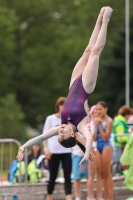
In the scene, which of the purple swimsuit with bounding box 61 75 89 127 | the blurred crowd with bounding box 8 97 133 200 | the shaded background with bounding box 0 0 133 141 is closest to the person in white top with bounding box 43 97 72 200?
the blurred crowd with bounding box 8 97 133 200

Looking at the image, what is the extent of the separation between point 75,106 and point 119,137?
471 cm

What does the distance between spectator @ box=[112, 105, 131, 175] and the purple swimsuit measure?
14.7ft

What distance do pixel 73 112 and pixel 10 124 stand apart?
27.0m

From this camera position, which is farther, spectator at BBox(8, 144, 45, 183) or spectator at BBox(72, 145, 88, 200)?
spectator at BBox(8, 144, 45, 183)

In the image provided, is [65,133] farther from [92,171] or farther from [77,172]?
[77,172]

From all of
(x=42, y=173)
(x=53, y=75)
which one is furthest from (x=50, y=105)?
(x=42, y=173)

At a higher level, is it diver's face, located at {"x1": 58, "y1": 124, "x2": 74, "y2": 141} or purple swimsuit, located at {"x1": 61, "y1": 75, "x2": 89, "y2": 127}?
purple swimsuit, located at {"x1": 61, "y1": 75, "x2": 89, "y2": 127}

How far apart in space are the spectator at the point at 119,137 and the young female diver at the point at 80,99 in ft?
14.2

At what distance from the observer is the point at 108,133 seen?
42.3 ft

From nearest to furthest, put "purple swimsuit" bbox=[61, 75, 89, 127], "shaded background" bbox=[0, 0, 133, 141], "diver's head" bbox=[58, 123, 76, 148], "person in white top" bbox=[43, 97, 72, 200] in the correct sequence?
"diver's head" bbox=[58, 123, 76, 148] < "purple swimsuit" bbox=[61, 75, 89, 127] < "person in white top" bbox=[43, 97, 72, 200] < "shaded background" bbox=[0, 0, 133, 141]

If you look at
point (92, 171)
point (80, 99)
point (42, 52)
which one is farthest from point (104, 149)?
point (42, 52)

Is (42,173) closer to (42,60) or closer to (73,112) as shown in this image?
(73,112)

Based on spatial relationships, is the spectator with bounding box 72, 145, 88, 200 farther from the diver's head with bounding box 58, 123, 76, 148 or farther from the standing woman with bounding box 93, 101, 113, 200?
the diver's head with bounding box 58, 123, 76, 148

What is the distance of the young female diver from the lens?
10.1 m
